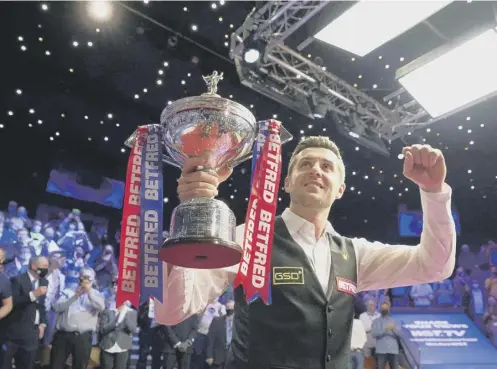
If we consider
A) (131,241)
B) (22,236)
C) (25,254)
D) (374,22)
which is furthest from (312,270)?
(22,236)

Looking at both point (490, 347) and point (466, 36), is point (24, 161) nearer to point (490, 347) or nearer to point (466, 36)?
→ point (466, 36)

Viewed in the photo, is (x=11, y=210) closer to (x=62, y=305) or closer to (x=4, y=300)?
(x=62, y=305)

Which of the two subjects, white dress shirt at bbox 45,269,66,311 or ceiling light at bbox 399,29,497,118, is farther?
white dress shirt at bbox 45,269,66,311

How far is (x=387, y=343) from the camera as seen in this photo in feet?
26.1

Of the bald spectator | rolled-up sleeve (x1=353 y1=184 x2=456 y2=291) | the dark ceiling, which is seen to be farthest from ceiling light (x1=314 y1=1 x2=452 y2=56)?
the bald spectator

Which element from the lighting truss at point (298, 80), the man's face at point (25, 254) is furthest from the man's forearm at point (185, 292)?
the man's face at point (25, 254)

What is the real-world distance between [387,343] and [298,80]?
4282 millimetres

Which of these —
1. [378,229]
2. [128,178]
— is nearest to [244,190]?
[378,229]

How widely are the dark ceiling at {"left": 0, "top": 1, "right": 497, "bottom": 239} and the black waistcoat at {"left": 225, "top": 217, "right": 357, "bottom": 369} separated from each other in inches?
207

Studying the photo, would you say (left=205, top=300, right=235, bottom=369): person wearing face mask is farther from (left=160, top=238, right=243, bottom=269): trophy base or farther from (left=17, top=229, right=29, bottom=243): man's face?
(left=160, top=238, right=243, bottom=269): trophy base

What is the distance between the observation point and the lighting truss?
6.37 m

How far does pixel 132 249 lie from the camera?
1.81 m

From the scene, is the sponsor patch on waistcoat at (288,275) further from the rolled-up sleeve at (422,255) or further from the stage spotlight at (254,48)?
the stage spotlight at (254,48)

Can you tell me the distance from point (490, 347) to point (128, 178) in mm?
8845
